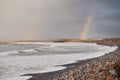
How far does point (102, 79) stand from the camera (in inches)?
439

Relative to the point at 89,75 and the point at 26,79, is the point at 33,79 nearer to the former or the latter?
the point at 26,79

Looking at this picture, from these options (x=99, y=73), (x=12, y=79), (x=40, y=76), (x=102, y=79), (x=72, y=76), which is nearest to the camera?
(x=102, y=79)

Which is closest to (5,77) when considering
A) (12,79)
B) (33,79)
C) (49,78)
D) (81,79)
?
(12,79)

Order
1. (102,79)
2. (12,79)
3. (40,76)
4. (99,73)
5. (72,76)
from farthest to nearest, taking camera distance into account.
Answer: (40,76) → (12,79) → (72,76) → (99,73) → (102,79)

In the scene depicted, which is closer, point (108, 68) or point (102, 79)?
point (102, 79)

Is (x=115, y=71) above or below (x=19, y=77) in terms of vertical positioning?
above

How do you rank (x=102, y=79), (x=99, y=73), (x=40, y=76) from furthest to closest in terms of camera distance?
(x=40, y=76) → (x=99, y=73) → (x=102, y=79)

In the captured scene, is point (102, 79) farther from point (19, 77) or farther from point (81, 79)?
point (19, 77)

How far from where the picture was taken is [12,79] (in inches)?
604

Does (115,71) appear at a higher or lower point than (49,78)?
higher

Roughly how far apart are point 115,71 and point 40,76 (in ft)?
21.0

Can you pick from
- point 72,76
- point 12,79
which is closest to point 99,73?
point 72,76

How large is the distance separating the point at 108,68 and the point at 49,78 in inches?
186

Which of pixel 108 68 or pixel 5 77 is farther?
pixel 5 77
